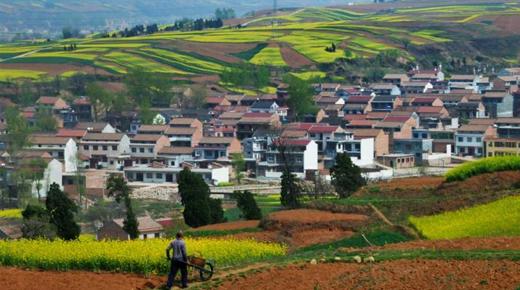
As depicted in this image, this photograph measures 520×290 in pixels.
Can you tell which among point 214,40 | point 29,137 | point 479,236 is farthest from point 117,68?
point 479,236

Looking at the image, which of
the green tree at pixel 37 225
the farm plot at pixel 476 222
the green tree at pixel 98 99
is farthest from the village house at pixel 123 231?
the green tree at pixel 98 99

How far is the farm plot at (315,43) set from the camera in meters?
84.4

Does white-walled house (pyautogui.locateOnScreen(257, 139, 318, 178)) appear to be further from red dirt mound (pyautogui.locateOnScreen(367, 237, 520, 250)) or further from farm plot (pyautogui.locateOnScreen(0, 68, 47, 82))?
red dirt mound (pyautogui.locateOnScreen(367, 237, 520, 250))

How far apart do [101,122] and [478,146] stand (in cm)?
1732

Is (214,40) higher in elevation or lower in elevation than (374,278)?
higher

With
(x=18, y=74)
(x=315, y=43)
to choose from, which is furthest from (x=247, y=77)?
(x=315, y=43)

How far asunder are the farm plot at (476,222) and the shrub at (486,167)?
2.80 meters

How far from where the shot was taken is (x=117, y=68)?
79.8 meters

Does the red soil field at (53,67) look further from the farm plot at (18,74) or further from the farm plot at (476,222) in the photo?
the farm plot at (476,222)

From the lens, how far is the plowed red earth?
13242 mm

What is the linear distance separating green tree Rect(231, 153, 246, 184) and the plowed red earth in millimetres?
33514

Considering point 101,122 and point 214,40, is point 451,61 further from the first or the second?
point 101,122

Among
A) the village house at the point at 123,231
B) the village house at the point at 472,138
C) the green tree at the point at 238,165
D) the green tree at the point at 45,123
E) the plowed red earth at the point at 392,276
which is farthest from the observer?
the green tree at the point at 45,123

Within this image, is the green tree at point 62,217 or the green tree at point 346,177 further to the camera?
the green tree at point 346,177
